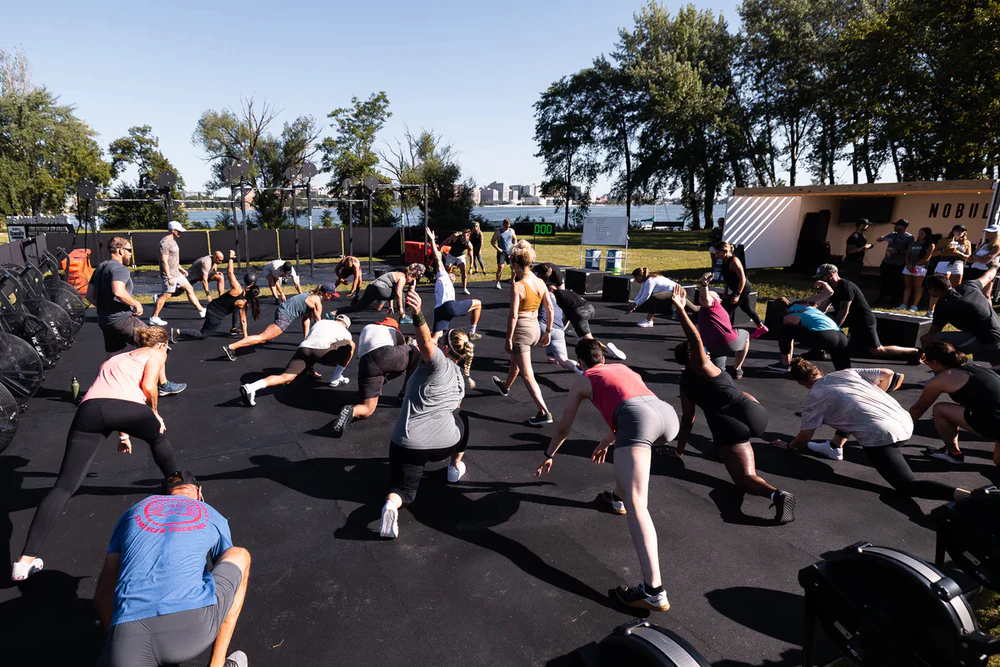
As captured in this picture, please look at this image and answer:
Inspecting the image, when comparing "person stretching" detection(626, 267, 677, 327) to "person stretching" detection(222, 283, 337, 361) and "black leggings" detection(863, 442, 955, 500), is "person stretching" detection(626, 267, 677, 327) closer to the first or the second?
"black leggings" detection(863, 442, 955, 500)

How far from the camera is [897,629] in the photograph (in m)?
2.45

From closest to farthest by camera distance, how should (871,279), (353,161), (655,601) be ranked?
(655,601), (871,279), (353,161)

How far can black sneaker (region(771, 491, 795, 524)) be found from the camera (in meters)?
4.34

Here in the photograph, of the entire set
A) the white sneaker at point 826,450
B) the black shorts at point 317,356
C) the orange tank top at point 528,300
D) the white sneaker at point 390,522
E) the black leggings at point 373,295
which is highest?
the orange tank top at point 528,300

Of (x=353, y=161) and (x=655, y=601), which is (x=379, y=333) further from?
(x=353, y=161)

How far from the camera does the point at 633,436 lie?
11.8ft

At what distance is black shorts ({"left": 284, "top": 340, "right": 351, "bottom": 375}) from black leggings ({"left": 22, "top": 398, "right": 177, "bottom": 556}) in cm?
263

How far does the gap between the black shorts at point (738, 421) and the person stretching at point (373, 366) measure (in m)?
3.02

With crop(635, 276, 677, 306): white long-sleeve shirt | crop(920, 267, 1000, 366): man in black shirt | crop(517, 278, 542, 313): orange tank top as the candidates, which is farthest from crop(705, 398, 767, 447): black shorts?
crop(635, 276, 677, 306): white long-sleeve shirt

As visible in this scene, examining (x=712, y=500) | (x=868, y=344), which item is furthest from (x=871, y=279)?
(x=712, y=500)

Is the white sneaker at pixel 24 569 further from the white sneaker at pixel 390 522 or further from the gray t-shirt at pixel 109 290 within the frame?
the gray t-shirt at pixel 109 290

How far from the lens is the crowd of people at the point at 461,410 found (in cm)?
257

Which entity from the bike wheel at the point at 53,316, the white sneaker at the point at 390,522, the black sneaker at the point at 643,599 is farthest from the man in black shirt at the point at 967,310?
the bike wheel at the point at 53,316

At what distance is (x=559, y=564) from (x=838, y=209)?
66.4 ft
